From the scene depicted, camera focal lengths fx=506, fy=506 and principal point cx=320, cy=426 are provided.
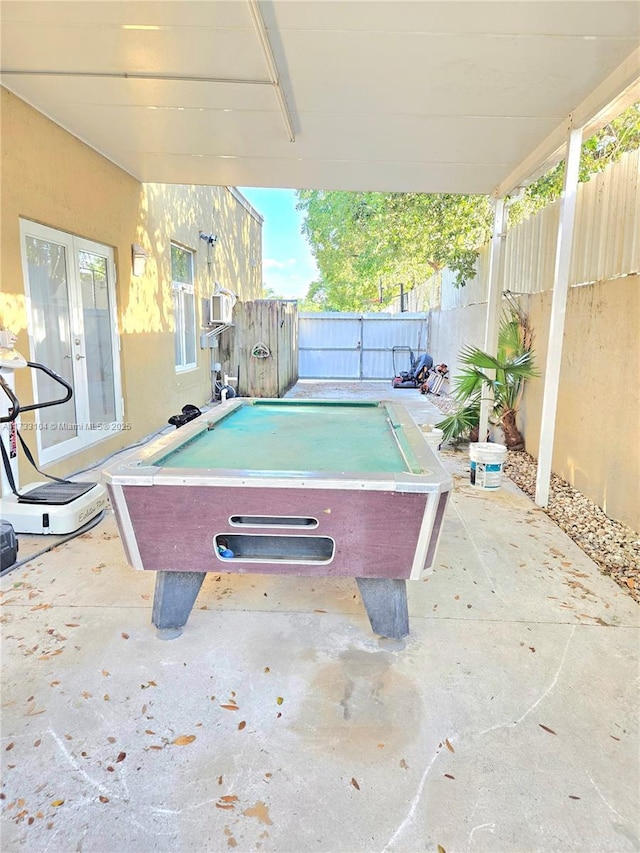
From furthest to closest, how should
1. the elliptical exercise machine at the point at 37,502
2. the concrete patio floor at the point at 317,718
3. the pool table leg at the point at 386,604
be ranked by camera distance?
1. the elliptical exercise machine at the point at 37,502
2. the pool table leg at the point at 386,604
3. the concrete patio floor at the point at 317,718

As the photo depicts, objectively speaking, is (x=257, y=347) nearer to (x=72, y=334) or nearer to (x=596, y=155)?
(x=72, y=334)

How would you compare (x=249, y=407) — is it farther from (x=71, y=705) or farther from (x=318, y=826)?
(x=318, y=826)

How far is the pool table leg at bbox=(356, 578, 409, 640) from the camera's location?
2.20 metres

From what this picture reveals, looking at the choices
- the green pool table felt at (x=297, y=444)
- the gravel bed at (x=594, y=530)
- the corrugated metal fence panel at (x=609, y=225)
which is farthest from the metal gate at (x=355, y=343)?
the green pool table felt at (x=297, y=444)

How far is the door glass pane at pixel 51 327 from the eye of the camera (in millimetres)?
4023

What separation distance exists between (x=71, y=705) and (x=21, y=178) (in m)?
3.61

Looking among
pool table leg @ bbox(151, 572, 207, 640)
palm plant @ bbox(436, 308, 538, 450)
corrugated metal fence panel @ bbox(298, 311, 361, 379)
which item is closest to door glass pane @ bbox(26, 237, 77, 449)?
pool table leg @ bbox(151, 572, 207, 640)

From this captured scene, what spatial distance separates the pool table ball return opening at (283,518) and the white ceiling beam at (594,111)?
2.72 m

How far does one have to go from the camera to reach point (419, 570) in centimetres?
199

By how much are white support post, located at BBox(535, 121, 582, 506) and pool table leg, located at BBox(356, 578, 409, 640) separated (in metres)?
2.32

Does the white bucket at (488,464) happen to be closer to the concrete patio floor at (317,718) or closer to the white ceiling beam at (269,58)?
the concrete patio floor at (317,718)

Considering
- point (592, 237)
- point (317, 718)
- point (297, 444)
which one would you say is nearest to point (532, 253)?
point (592, 237)

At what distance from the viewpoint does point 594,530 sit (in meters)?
3.54

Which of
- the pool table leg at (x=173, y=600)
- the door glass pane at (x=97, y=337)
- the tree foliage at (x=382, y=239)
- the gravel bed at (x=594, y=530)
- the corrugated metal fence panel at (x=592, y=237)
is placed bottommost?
the gravel bed at (x=594, y=530)
